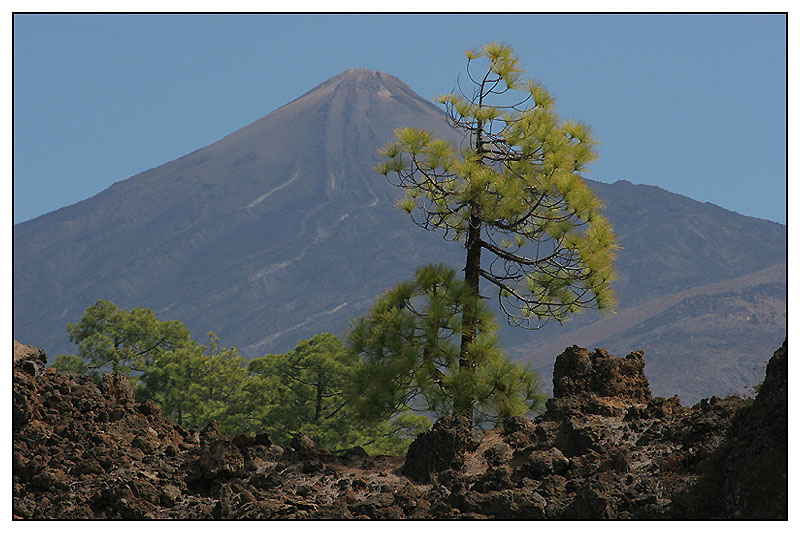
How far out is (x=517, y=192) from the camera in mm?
11000

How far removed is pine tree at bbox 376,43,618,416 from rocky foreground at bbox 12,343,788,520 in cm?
139

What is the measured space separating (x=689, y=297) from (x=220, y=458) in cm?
15589

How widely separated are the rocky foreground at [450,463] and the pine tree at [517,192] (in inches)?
54.6

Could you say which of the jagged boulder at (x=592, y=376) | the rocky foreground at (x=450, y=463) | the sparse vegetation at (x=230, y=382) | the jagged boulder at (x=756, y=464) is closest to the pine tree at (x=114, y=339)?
the sparse vegetation at (x=230, y=382)

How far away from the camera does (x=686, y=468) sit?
323 inches

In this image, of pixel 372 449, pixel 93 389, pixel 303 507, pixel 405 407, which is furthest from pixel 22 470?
pixel 372 449

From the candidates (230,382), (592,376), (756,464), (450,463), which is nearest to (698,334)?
(230,382)

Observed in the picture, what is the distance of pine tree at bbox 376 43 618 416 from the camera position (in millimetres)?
11078

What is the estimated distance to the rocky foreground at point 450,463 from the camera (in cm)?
754

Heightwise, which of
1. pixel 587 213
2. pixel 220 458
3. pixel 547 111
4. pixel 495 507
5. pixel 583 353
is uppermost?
pixel 547 111

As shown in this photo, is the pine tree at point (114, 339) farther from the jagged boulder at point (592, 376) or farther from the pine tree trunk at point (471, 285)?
the jagged boulder at point (592, 376)

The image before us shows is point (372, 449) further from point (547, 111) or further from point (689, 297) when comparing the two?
point (689, 297)

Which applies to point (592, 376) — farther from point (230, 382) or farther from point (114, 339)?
point (114, 339)

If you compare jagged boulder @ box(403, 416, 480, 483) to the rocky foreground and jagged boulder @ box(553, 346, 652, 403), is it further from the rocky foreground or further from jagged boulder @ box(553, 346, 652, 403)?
jagged boulder @ box(553, 346, 652, 403)
